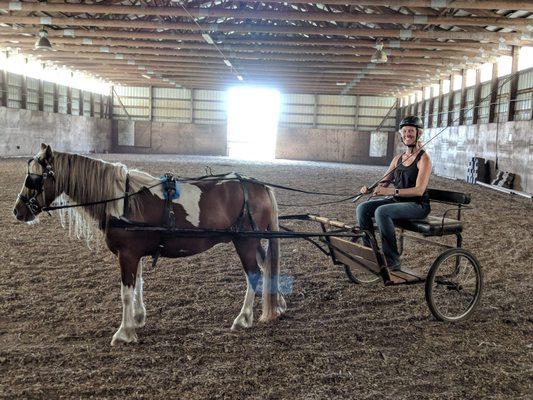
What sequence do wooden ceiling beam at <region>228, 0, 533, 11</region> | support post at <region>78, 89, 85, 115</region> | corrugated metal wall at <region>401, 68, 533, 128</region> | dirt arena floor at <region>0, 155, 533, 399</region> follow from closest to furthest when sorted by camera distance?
1. dirt arena floor at <region>0, 155, 533, 399</region>
2. wooden ceiling beam at <region>228, 0, 533, 11</region>
3. corrugated metal wall at <region>401, 68, 533, 128</region>
4. support post at <region>78, 89, 85, 115</region>

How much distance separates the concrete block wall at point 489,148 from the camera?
14.8m

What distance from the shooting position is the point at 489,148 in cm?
1800

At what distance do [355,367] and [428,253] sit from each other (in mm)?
3740

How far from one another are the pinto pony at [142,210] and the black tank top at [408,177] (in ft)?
4.29

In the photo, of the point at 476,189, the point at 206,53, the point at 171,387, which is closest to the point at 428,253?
the point at 171,387

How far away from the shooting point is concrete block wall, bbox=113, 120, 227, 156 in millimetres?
34844

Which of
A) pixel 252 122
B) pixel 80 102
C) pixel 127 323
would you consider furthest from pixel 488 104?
pixel 80 102

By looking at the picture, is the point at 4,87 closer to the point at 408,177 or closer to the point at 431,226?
the point at 408,177

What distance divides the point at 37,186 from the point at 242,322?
1.96 m

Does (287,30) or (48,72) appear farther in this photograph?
(48,72)

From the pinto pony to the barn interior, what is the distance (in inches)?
10.8

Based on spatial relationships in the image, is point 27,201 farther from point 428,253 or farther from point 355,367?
point 428,253

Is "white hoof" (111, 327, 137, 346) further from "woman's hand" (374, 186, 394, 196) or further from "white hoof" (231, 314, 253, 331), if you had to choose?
"woman's hand" (374, 186, 394, 196)

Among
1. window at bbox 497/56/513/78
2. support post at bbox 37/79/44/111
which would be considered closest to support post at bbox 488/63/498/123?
window at bbox 497/56/513/78
